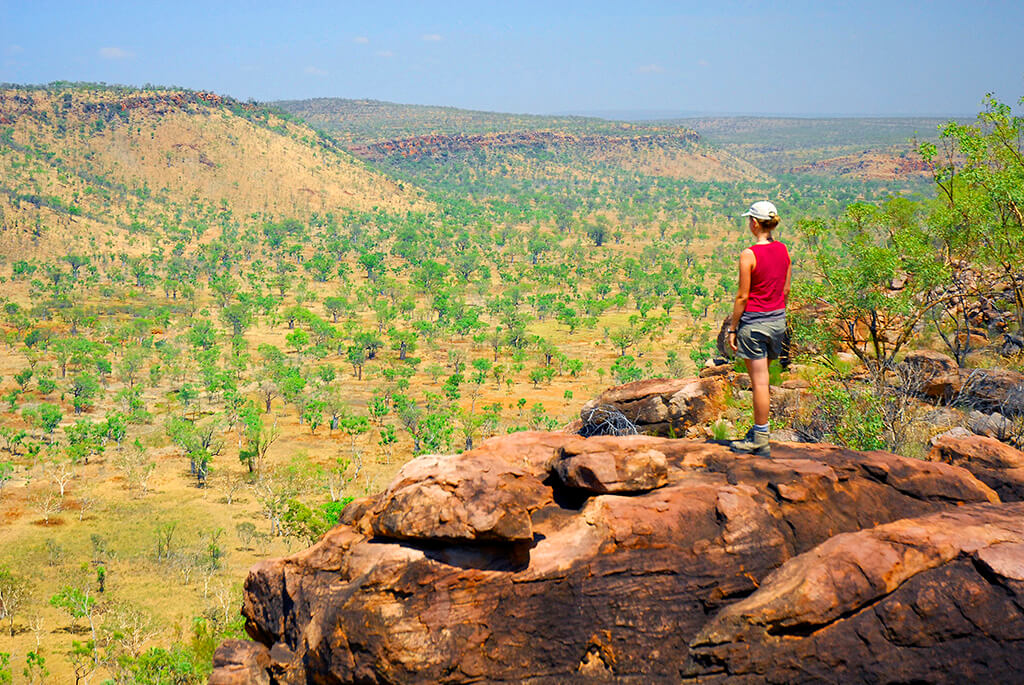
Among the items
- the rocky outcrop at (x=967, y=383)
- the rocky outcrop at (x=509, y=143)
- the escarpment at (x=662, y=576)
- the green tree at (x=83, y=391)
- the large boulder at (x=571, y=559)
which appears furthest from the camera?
the rocky outcrop at (x=509, y=143)

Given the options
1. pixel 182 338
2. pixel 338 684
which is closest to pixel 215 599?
pixel 338 684

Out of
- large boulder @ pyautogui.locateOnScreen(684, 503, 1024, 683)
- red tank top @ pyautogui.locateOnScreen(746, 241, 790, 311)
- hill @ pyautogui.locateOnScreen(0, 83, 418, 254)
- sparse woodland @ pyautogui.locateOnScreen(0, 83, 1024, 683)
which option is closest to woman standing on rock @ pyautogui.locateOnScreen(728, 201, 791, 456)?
red tank top @ pyautogui.locateOnScreen(746, 241, 790, 311)

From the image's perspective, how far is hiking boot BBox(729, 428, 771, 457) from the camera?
7.41 meters

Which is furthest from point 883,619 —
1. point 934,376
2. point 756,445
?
point 934,376

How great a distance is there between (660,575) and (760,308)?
2.96 meters

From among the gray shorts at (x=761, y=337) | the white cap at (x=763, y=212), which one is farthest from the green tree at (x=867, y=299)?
the white cap at (x=763, y=212)

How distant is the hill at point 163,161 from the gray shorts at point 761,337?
98.0m

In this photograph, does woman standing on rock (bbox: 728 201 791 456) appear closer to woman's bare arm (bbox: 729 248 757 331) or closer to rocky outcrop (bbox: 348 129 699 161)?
woman's bare arm (bbox: 729 248 757 331)

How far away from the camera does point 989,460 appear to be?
767cm

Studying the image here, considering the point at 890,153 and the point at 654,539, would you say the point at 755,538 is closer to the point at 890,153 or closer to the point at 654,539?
the point at 654,539

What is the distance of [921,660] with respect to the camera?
537 centimetres

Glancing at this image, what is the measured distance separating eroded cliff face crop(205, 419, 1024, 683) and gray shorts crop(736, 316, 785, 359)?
3.69 feet

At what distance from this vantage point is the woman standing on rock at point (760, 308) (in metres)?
7.18

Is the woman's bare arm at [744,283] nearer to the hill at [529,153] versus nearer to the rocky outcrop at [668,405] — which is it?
the rocky outcrop at [668,405]
